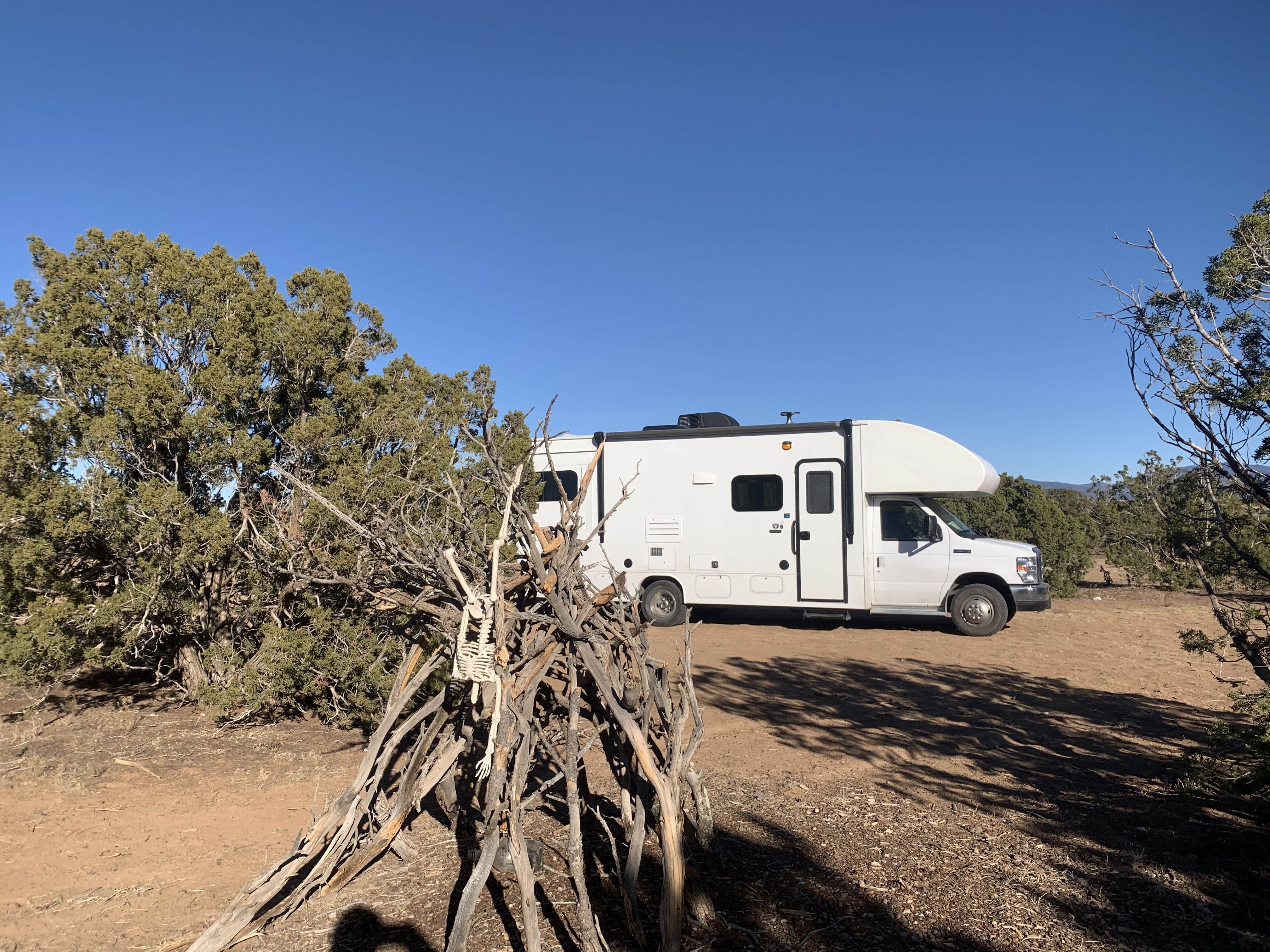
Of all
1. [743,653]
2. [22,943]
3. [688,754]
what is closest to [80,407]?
[22,943]

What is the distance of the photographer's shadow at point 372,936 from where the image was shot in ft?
10.8

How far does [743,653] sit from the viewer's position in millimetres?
10703

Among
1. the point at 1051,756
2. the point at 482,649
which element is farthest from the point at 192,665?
the point at 1051,756

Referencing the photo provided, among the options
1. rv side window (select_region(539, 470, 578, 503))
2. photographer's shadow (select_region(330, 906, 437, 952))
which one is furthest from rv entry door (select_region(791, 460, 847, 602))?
photographer's shadow (select_region(330, 906, 437, 952))

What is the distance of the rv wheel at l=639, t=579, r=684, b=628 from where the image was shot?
41.6ft

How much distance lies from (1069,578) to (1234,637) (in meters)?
12.3

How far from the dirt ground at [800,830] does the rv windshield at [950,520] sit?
3.46 metres

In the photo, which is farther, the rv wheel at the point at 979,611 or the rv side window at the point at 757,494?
the rv side window at the point at 757,494

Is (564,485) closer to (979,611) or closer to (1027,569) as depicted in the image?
(979,611)

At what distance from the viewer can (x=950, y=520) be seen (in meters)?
12.0

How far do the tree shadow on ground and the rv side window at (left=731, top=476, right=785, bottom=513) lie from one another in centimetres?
260

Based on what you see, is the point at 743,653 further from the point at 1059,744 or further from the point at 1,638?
the point at 1,638

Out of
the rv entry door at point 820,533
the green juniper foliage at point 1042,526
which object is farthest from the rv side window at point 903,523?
the green juniper foliage at point 1042,526

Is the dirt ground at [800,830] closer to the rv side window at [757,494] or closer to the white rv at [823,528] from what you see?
the white rv at [823,528]
